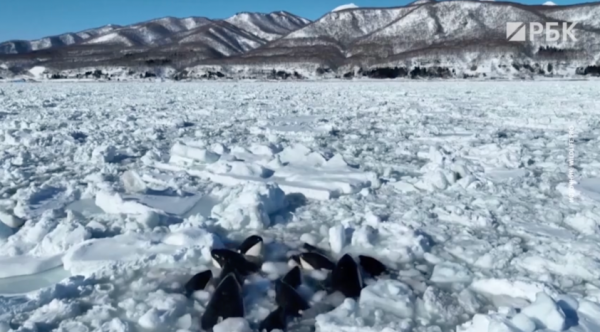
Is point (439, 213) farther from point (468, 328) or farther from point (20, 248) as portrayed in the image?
point (20, 248)

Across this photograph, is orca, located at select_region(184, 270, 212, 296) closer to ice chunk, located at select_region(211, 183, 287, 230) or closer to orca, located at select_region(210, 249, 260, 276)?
orca, located at select_region(210, 249, 260, 276)

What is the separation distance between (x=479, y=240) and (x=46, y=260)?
2725mm

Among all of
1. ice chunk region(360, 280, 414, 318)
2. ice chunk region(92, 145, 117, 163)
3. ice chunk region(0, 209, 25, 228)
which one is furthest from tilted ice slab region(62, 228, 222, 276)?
ice chunk region(92, 145, 117, 163)

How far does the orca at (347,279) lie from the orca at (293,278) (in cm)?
18

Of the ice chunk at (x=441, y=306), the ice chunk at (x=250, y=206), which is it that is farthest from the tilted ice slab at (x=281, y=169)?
the ice chunk at (x=441, y=306)

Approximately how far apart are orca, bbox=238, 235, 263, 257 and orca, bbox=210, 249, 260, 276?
9cm

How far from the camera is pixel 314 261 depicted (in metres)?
2.80

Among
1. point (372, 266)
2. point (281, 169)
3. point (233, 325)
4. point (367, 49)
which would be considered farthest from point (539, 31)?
point (233, 325)

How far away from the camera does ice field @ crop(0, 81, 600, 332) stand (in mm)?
2330

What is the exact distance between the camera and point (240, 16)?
445ft

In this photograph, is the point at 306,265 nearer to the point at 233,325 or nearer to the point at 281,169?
the point at 233,325

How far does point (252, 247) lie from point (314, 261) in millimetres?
408

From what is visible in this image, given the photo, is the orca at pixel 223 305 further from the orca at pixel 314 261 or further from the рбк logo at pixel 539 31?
the рбк logo at pixel 539 31

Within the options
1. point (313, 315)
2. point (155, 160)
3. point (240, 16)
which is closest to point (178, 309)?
point (313, 315)
